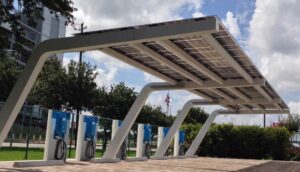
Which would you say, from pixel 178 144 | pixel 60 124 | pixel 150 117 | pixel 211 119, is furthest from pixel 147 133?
pixel 150 117

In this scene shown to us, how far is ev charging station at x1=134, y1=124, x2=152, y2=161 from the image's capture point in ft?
77.7

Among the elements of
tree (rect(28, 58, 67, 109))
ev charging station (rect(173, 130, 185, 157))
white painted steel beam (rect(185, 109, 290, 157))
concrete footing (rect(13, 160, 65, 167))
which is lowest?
concrete footing (rect(13, 160, 65, 167))

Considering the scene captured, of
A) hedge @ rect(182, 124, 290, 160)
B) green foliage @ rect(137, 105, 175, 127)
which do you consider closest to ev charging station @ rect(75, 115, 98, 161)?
hedge @ rect(182, 124, 290, 160)

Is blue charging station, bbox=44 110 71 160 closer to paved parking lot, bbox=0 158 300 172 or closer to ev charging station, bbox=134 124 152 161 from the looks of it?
paved parking lot, bbox=0 158 300 172

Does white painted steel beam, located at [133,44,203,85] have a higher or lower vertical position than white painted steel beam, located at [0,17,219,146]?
higher

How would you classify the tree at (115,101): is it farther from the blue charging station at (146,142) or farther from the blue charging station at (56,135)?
the blue charging station at (56,135)

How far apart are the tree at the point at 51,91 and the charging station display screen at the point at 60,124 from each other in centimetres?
2112

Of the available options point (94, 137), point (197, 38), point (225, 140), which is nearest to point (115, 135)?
point (94, 137)

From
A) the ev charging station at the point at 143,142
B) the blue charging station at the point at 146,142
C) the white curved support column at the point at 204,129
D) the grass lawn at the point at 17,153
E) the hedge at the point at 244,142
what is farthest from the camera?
the hedge at the point at 244,142

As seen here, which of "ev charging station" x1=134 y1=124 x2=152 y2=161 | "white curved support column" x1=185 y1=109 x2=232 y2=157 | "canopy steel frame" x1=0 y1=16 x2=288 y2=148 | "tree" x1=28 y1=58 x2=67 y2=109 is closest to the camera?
"canopy steel frame" x1=0 y1=16 x2=288 y2=148

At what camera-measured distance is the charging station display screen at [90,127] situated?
19.3 meters

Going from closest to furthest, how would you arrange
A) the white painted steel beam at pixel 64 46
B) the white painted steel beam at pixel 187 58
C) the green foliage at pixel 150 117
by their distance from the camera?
1. the white painted steel beam at pixel 64 46
2. the white painted steel beam at pixel 187 58
3. the green foliage at pixel 150 117

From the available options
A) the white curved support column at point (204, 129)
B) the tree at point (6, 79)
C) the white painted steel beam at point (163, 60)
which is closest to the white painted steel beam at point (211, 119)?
the white curved support column at point (204, 129)

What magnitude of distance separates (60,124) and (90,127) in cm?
253
